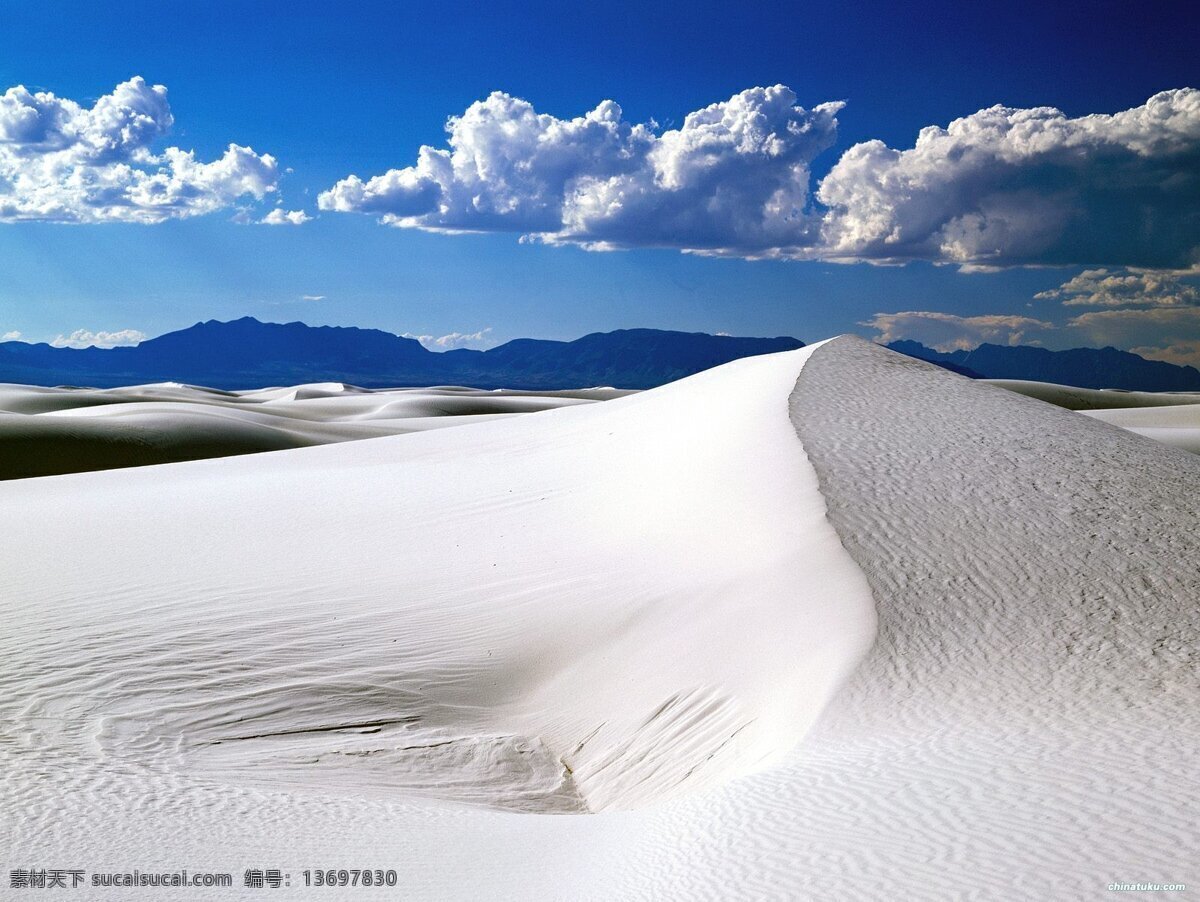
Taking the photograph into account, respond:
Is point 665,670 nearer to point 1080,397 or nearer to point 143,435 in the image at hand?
point 143,435

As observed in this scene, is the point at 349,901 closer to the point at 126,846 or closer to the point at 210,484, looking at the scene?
the point at 126,846

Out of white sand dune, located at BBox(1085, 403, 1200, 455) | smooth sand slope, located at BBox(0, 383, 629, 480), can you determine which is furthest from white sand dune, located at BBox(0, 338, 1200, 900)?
white sand dune, located at BBox(1085, 403, 1200, 455)

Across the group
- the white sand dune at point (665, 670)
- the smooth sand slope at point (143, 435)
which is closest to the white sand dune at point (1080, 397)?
the smooth sand slope at point (143, 435)

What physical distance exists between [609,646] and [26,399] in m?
56.1

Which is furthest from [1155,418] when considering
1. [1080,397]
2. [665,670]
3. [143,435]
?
[143,435]

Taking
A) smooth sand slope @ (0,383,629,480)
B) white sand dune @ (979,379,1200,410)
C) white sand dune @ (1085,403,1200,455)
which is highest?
smooth sand slope @ (0,383,629,480)

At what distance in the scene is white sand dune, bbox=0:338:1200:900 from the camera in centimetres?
467

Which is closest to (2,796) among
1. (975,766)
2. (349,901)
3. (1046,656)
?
(349,901)

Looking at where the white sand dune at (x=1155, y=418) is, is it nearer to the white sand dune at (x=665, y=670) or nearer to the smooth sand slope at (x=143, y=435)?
the white sand dune at (x=665, y=670)

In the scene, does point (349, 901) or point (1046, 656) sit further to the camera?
point (1046, 656)

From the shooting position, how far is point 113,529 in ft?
40.1

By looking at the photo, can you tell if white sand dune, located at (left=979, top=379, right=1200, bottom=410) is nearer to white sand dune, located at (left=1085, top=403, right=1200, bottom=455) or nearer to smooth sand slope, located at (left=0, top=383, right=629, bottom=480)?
white sand dune, located at (left=1085, top=403, right=1200, bottom=455)

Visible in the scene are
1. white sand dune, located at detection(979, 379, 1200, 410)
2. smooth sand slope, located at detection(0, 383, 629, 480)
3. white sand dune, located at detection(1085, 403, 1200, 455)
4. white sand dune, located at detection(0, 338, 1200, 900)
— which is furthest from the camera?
white sand dune, located at detection(979, 379, 1200, 410)

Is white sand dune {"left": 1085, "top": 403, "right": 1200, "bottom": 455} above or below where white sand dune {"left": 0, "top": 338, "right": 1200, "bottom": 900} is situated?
below
